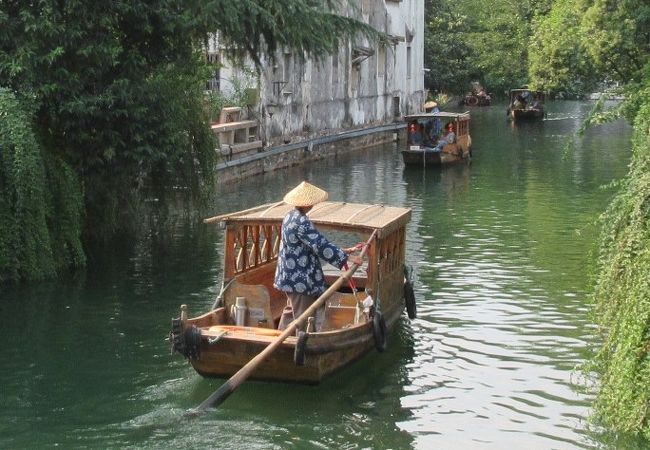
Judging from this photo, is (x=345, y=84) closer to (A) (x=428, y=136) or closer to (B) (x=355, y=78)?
(B) (x=355, y=78)

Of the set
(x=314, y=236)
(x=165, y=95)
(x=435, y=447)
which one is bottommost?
(x=435, y=447)

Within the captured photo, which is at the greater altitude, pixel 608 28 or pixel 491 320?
pixel 608 28

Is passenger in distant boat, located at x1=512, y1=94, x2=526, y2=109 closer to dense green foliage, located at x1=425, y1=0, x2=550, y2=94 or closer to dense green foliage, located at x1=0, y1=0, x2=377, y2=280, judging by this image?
dense green foliage, located at x1=425, y1=0, x2=550, y2=94

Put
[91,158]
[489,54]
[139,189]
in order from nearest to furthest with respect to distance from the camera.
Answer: [91,158]
[139,189]
[489,54]

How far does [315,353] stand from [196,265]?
831cm

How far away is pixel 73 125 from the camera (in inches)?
733

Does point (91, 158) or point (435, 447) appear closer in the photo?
point (435, 447)

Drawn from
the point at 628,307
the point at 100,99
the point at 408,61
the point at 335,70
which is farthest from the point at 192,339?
the point at 408,61

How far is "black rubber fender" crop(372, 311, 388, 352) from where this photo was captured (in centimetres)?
1301

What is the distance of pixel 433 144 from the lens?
1531 inches

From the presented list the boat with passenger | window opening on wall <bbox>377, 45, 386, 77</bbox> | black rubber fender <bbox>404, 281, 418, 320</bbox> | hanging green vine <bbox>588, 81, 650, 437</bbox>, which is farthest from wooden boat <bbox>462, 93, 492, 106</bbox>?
hanging green vine <bbox>588, 81, 650, 437</bbox>

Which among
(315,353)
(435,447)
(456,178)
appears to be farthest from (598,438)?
(456,178)

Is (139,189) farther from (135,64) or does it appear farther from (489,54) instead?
(489,54)

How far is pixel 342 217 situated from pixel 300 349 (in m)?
2.90
